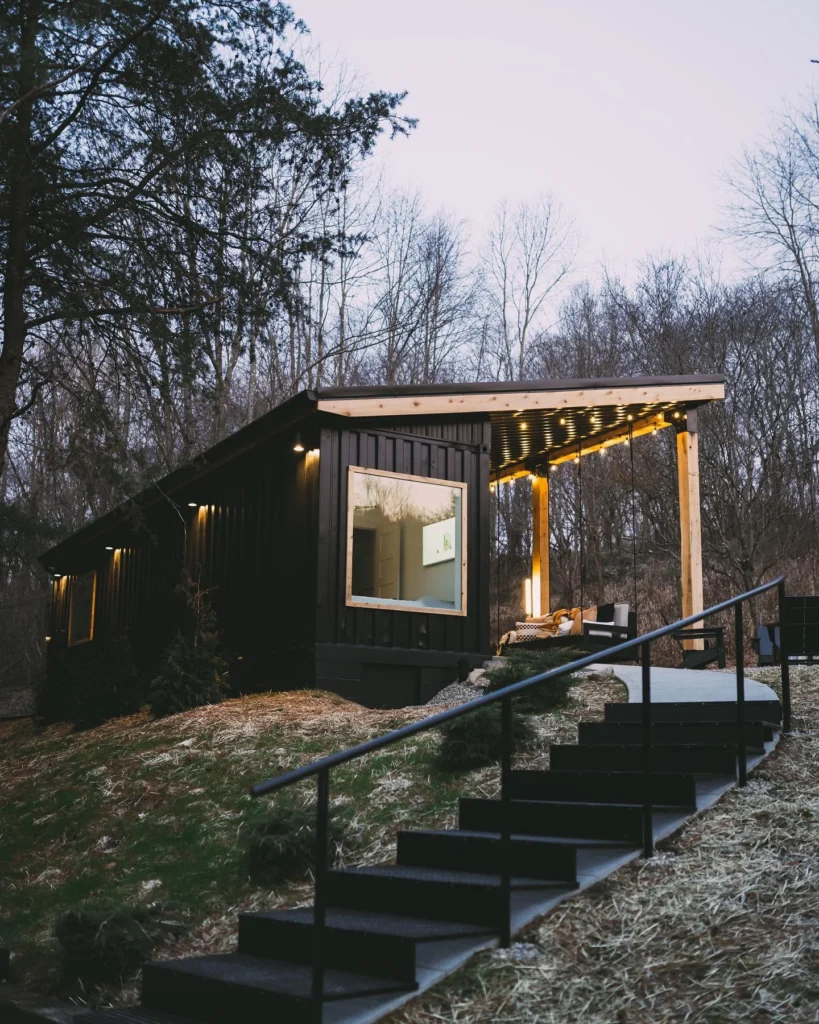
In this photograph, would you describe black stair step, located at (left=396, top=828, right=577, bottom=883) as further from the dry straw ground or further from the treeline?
the treeline

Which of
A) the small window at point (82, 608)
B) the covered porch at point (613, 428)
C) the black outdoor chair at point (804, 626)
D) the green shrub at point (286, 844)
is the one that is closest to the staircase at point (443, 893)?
the green shrub at point (286, 844)

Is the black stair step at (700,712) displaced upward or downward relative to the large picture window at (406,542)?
downward

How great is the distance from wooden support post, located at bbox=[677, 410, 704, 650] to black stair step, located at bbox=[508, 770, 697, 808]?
7.04 meters

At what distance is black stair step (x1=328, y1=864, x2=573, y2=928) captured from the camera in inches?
163

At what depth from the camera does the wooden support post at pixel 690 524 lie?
12349 mm

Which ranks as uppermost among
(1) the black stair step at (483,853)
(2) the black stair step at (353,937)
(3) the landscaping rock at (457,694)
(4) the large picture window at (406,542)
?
(4) the large picture window at (406,542)

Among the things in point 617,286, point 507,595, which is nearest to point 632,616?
point 507,595

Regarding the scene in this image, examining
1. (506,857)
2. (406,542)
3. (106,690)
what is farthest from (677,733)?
(106,690)

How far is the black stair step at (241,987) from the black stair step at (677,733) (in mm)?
2740

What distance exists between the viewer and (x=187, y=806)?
22.8 ft

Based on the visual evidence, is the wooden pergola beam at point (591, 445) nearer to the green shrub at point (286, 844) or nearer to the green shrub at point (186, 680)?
the green shrub at point (186, 680)

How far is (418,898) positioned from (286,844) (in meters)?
1.28

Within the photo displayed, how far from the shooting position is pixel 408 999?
11.9 feet

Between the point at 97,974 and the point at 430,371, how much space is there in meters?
24.1
